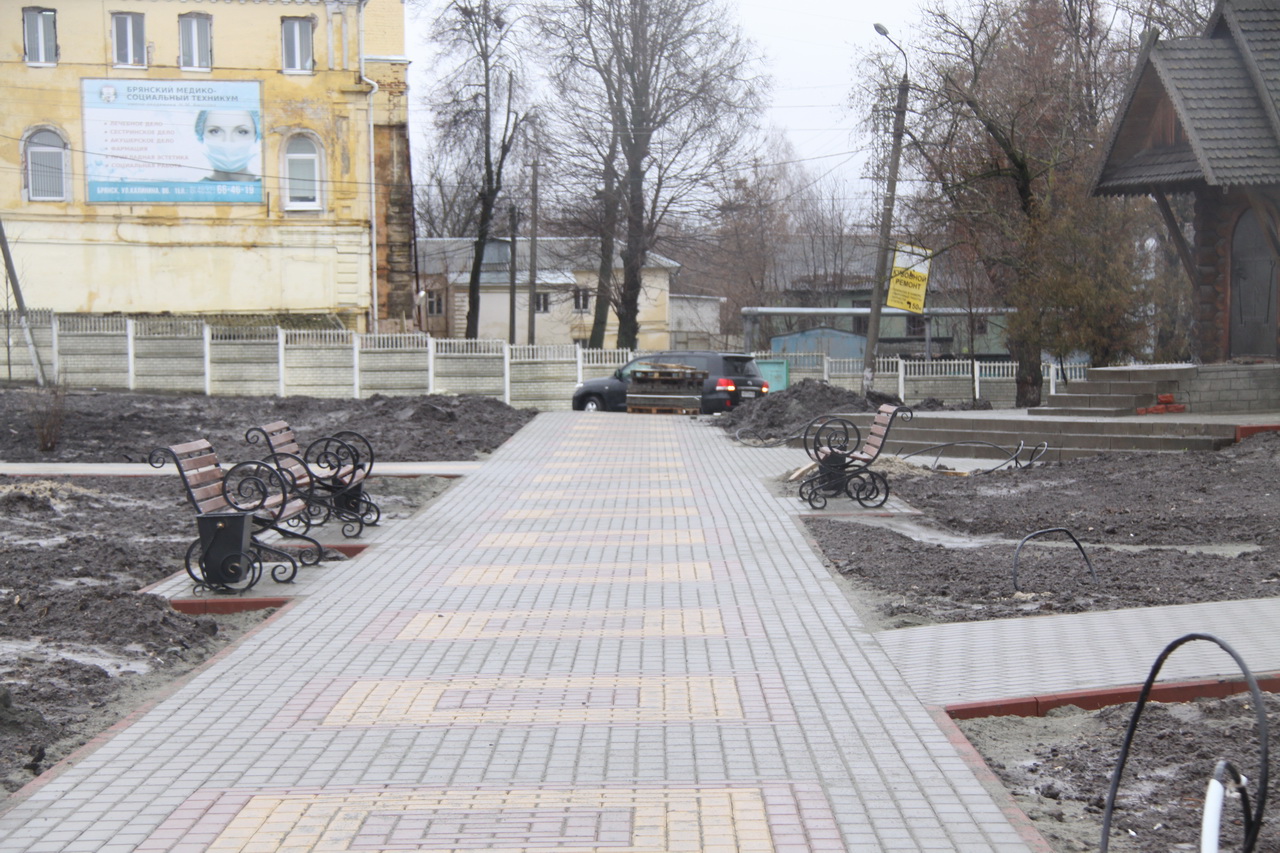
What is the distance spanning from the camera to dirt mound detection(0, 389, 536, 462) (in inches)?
714

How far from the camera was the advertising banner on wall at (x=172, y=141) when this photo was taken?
35219 mm

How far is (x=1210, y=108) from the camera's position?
16.7m

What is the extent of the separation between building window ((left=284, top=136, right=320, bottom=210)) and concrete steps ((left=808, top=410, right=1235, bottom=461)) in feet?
72.7

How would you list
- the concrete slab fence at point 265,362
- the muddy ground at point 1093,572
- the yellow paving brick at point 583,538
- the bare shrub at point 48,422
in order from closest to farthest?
the muddy ground at point 1093,572 → the yellow paving brick at point 583,538 → the bare shrub at point 48,422 → the concrete slab fence at point 265,362

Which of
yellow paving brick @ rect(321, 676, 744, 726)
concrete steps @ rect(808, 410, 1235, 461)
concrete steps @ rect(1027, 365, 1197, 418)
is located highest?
concrete steps @ rect(1027, 365, 1197, 418)

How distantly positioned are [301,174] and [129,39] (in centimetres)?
602

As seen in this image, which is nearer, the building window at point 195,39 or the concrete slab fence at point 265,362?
the concrete slab fence at point 265,362

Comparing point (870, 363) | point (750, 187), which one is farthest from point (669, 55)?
point (870, 363)

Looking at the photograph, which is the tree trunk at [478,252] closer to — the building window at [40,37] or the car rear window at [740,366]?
the building window at [40,37]

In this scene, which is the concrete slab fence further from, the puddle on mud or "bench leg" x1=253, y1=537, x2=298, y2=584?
the puddle on mud

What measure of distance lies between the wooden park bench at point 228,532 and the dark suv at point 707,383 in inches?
711

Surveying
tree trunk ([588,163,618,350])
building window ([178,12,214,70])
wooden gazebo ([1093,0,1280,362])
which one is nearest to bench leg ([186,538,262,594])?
wooden gazebo ([1093,0,1280,362])

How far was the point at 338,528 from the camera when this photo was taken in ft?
37.6

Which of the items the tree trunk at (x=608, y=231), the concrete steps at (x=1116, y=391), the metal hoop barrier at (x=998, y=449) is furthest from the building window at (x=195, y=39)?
the concrete steps at (x=1116, y=391)
